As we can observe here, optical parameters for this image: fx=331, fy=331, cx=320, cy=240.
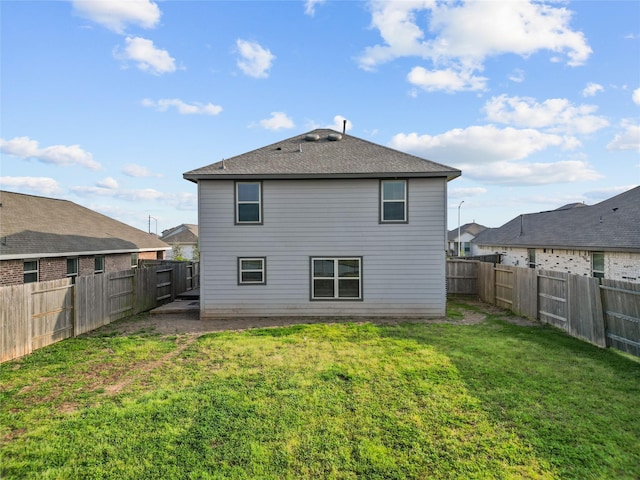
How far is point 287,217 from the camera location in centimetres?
1143

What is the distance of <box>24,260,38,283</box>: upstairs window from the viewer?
41.7 feet

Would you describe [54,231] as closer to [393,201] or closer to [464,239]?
[393,201]

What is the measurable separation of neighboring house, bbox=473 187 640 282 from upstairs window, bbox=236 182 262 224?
14894 mm

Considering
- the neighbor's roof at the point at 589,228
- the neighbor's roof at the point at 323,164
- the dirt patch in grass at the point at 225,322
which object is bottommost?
the dirt patch in grass at the point at 225,322

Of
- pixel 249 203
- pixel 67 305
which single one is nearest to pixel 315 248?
pixel 249 203

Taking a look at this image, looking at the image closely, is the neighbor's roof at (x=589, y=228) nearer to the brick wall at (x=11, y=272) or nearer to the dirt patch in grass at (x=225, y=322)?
the dirt patch in grass at (x=225, y=322)

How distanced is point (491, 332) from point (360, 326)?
3.63 m

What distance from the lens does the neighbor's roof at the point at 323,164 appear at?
11.0 metres

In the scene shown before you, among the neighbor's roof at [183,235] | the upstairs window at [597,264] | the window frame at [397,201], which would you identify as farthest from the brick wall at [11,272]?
the neighbor's roof at [183,235]

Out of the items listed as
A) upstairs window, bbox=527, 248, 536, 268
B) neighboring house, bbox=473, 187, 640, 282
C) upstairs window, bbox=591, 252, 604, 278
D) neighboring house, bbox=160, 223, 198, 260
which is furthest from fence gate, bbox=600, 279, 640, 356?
neighboring house, bbox=160, 223, 198, 260

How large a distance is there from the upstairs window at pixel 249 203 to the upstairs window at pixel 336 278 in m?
2.55

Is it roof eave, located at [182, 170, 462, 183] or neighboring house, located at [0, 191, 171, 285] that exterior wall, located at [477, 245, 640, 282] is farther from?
neighboring house, located at [0, 191, 171, 285]

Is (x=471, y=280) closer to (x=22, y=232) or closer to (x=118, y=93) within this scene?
(x=118, y=93)

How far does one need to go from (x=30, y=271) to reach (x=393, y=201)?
14078mm
